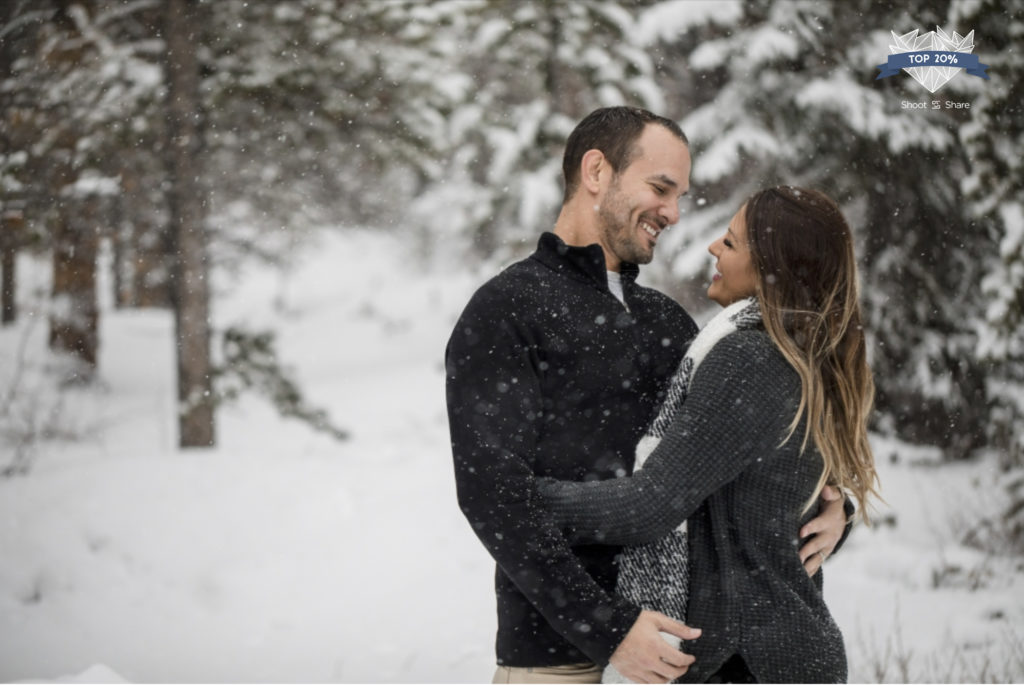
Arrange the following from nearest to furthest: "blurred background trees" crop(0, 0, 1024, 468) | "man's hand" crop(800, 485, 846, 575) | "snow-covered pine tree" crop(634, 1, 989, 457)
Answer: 1. "man's hand" crop(800, 485, 846, 575)
2. "blurred background trees" crop(0, 0, 1024, 468)
3. "snow-covered pine tree" crop(634, 1, 989, 457)

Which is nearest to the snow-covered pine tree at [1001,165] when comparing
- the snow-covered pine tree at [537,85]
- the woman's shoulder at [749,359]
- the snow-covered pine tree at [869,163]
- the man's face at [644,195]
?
the snow-covered pine tree at [869,163]

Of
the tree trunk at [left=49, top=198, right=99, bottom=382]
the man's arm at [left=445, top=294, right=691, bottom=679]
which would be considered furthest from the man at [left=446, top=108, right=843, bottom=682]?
the tree trunk at [left=49, top=198, right=99, bottom=382]

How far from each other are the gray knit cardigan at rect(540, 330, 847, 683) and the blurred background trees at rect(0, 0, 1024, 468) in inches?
199

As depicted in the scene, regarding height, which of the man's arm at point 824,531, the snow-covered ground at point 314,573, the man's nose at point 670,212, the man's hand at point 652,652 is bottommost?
the snow-covered ground at point 314,573

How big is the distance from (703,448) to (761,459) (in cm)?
20

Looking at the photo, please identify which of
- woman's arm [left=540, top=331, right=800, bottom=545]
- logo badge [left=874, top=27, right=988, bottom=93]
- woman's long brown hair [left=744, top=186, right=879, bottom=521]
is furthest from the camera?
logo badge [left=874, top=27, right=988, bottom=93]

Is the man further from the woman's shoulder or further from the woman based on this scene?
the woman's shoulder

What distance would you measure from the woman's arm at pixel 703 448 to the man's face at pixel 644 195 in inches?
→ 21.2

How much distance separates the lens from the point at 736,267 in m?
2.33

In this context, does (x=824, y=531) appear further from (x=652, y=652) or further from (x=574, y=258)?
(x=574, y=258)

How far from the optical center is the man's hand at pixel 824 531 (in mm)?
2207

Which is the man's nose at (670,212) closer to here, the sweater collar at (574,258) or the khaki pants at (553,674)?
the sweater collar at (574,258)

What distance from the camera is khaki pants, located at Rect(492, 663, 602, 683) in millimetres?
2238

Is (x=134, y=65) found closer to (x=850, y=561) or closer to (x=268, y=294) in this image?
(x=850, y=561)
